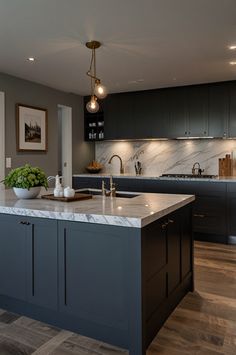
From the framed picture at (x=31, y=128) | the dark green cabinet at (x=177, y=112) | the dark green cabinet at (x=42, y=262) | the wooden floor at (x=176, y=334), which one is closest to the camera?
the wooden floor at (x=176, y=334)

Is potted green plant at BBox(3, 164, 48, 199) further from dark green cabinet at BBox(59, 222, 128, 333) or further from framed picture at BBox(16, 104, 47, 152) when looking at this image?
framed picture at BBox(16, 104, 47, 152)

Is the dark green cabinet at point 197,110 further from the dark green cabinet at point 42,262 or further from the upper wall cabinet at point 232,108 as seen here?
the dark green cabinet at point 42,262

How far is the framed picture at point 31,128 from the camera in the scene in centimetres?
457

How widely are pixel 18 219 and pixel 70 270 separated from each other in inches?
22.9

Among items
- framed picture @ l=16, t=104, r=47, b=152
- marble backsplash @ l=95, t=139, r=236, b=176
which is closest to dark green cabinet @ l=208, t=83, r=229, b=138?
marble backsplash @ l=95, t=139, r=236, b=176

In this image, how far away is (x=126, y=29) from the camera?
2.91m

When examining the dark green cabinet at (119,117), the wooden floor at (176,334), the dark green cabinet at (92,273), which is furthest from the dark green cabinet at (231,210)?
the dark green cabinet at (92,273)

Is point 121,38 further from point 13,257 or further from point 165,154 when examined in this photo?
point 165,154

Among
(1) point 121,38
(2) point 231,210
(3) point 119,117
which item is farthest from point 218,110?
(1) point 121,38

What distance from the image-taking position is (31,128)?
4773mm

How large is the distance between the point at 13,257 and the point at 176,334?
52.8 inches

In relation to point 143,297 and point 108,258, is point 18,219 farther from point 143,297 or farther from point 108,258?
point 143,297

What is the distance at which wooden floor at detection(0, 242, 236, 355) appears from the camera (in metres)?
2.01

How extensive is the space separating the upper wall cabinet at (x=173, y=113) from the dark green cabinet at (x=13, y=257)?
345 cm
